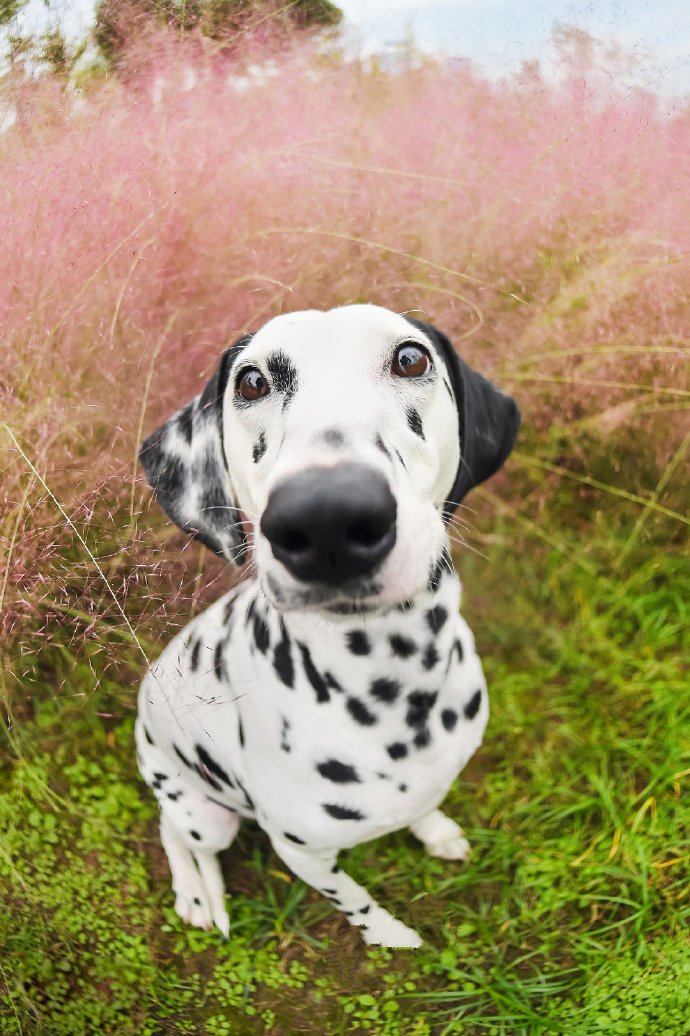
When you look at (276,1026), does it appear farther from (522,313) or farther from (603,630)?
(522,313)

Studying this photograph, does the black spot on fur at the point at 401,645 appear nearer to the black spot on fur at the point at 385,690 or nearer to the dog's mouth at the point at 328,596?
the black spot on fur at the point at 385,690

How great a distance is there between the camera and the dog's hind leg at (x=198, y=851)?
101 inches

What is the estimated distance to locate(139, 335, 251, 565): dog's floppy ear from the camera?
6.85 feet

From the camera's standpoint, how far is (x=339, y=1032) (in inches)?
94.0

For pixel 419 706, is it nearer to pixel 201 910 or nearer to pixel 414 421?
pixel 414 421

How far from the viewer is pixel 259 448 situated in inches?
72.6

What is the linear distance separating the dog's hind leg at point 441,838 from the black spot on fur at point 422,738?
0.91 m

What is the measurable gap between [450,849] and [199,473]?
1851 millimetres

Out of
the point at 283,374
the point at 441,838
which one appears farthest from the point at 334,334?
the point at 441,838

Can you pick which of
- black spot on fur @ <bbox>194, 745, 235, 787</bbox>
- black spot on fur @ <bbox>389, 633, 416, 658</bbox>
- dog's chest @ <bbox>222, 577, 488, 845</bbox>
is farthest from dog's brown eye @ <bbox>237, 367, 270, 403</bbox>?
black spot on fur @ <bbox>194, 745, 235, 787</bbox>

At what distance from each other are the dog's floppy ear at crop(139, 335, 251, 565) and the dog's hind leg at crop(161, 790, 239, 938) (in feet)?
3.36

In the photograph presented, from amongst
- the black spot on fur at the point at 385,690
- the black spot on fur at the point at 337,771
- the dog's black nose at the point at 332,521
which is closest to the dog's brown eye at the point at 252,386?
the dog's black nose at the point at 332,521

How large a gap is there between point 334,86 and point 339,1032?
325 centimetres

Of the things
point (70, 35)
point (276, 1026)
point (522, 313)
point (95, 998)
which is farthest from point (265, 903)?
point (70, 35)
